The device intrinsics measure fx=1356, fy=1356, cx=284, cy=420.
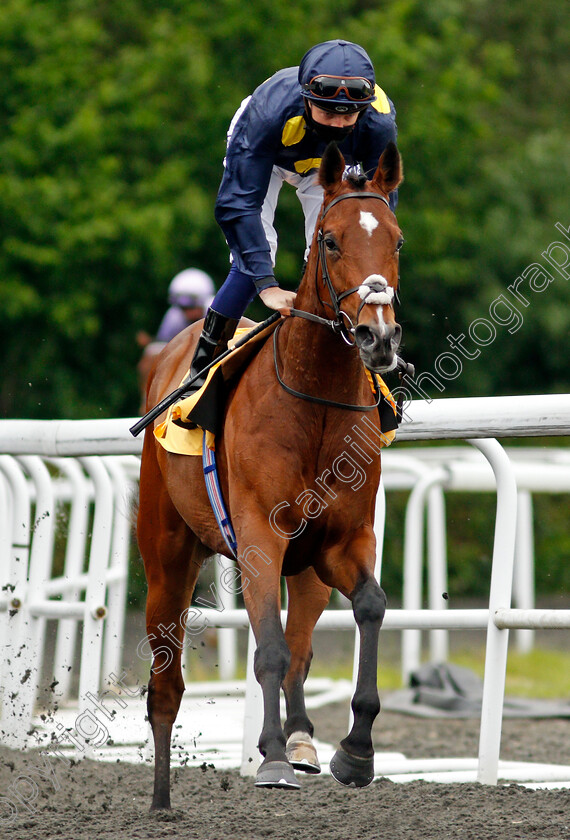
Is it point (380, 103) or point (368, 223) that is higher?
point (380, 103)

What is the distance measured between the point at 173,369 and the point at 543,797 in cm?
227

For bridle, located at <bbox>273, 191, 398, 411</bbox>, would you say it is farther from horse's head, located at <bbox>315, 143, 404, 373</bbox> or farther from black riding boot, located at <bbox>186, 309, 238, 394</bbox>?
Answer: black riding boot, located at <bbox>186, 309, 238, 394</bbox>

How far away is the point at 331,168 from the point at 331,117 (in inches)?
12.8

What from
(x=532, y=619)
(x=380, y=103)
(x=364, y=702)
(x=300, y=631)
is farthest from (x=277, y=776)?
(x=380, y=103)

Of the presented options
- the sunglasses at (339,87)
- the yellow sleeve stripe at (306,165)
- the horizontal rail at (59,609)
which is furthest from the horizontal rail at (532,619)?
the horizontal rail at (59,609)

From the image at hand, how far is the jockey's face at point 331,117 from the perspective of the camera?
14.6ft

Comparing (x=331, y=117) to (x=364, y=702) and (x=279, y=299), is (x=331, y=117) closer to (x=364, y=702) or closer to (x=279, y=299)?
(x=279, y=299)

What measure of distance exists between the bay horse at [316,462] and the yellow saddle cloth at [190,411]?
7cm

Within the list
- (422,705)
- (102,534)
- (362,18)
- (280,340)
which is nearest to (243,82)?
(362,18)

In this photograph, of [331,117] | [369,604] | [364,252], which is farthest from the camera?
[331,117]

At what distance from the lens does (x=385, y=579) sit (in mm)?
11266

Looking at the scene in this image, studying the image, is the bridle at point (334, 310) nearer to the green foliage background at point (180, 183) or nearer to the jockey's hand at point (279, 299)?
the jockey's hand at point (279, 299)

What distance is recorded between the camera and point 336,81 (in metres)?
4.36

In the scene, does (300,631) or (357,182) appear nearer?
(357,182)
